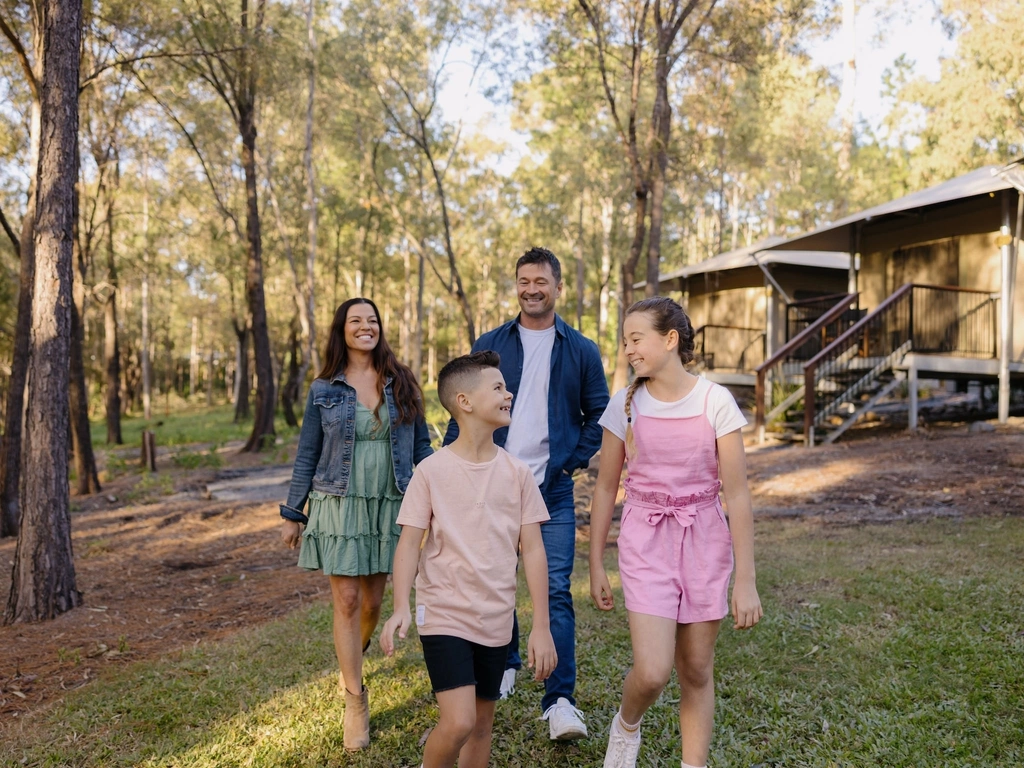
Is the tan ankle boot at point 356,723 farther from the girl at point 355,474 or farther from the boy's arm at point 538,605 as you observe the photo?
the boy's arm at point 538,605

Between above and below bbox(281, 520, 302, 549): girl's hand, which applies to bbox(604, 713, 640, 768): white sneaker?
below

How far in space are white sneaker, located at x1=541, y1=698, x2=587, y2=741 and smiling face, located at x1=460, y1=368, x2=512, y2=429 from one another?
154cm

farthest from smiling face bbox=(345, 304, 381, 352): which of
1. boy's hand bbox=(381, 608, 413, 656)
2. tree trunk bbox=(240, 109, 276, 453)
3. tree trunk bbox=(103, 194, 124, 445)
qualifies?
tree trunk bbox=(103, 194, 124, 445)

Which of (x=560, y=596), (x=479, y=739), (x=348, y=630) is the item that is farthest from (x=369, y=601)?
(x=479, y=739)

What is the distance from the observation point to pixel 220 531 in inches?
394

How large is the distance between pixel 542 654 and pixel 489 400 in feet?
2.89

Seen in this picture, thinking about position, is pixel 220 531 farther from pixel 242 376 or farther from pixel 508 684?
pixel 242 376

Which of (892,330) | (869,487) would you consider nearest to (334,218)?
(892,330)

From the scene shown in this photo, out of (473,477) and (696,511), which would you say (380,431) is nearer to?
(473,477)

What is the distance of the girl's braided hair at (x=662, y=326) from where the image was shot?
3047 mm

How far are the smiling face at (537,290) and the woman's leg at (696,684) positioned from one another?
165 cm

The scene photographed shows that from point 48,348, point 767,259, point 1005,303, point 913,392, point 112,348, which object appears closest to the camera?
point 48,348

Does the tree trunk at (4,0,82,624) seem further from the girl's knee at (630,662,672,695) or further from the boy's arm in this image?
the girl's knee at (630,662,672,695)

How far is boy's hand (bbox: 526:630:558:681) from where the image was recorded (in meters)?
2.76
